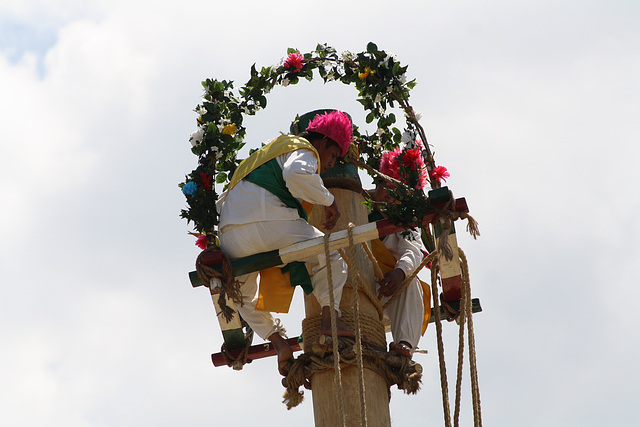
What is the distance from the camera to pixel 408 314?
622 centimetres

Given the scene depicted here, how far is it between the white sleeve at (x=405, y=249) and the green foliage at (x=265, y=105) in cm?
69

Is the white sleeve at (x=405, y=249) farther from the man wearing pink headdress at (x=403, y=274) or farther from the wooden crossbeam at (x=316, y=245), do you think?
the wooden crossbeam at (x=316, y=245)

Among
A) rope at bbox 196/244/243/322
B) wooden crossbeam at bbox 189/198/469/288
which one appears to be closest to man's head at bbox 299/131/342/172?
wooden crossbeam at bbox 189/198/469/288

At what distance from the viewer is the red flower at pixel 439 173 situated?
6.00 metres

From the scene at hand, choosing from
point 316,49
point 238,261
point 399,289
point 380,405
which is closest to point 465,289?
point 399,289

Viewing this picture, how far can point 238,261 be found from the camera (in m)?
5.84

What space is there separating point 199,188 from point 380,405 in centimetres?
162

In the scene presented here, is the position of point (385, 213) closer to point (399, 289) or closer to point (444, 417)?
point (399, 289)

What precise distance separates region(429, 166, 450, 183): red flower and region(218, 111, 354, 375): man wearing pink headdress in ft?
1.87

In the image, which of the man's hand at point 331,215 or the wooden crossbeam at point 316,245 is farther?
the man's hand at point 331,215

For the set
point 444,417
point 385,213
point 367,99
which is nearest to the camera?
point 444,417

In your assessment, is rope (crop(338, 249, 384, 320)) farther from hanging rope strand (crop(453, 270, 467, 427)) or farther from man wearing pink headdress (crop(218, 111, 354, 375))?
hanging rope strand (crop(453, 270, 467, 427))

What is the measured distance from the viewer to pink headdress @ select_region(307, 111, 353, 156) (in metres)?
6.17

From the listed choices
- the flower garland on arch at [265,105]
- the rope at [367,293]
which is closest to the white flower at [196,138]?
the flower garland on arch at [265,105]
